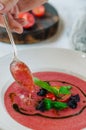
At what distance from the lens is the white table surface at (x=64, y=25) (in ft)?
4.62

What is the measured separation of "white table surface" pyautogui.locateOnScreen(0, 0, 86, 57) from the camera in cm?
141

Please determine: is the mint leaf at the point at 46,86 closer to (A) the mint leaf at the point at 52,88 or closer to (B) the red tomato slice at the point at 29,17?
(A) the mint leaf at the point at 52,88

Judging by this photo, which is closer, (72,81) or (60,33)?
(72,81)

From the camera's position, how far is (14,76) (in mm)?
1102

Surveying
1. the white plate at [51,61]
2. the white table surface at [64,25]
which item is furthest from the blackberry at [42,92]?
the white table surface at [64,25]

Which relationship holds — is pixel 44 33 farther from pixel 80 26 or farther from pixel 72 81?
pixel 72 81

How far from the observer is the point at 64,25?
5.26ft

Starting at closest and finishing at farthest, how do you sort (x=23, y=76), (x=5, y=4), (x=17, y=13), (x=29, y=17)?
(x=5, y=4) < (x=23, y=76) < (x=17, y=13) < (x=29, y=17)

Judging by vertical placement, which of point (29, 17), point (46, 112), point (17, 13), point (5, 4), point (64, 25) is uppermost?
point (64, 25)

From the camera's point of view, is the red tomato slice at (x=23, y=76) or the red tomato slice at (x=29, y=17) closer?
the red tomato slice at (x=23, y=76)

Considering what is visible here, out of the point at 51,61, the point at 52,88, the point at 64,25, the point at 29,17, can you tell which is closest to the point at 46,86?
the point at 52,88

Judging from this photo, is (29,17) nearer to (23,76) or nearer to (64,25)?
(64,25)

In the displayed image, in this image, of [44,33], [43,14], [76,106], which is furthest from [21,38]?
[76,106]

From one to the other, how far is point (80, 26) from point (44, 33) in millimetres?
151
